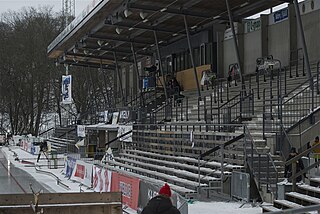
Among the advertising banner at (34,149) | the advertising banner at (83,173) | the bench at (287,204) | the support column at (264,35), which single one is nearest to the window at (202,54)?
the support column at (264,35)

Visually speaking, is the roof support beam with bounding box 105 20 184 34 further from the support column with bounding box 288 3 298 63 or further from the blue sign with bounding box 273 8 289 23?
the support column with bounding box 288 3 298 63

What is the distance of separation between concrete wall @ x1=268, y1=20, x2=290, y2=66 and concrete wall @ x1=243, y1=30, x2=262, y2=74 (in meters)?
0.95

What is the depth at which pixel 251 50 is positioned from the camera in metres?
32.2

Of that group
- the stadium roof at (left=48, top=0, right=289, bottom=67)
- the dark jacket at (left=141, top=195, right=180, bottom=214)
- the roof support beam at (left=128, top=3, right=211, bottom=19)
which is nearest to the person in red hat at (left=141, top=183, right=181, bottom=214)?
the dark jacket at (left=141, top=195, right=180, bottom=214)

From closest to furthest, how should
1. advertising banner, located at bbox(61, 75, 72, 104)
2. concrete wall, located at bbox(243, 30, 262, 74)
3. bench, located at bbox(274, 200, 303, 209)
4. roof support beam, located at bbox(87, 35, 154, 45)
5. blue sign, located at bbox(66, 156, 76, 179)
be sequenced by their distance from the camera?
1. bench, located at bbox(274, 200, 303, 209)
2. blue sign, located at bbox(66, 156, 76, 179)
3. concrete wall, located at bbox(243, 30, 262, 74)
4. advertising banner, located at bbox(61, 75, 72, 104)
5. roof support beam, located at bbox(87, 35, 154, 45)

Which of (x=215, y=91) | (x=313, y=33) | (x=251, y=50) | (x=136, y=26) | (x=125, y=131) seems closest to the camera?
(x=313, y=33)

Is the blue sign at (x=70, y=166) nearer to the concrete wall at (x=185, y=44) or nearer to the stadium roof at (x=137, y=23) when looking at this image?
the stadium roof at (x=137, y=23)

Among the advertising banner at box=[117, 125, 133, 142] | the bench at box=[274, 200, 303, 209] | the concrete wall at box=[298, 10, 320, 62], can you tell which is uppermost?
the concrete wall at box=[298, 10, 320, 62]

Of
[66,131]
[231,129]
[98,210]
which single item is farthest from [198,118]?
[66,131]

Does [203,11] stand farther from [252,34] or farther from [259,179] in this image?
[259,179]

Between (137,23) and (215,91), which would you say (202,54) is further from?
(215,91)

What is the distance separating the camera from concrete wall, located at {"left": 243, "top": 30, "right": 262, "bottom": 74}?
31344 mm

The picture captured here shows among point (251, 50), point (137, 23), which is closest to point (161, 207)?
point (251, 50)

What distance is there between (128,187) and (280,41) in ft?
52.4
